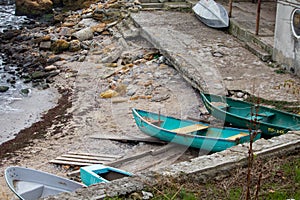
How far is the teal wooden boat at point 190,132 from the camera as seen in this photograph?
32.2ft

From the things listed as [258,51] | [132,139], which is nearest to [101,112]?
[132,139]

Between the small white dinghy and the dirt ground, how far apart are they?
1.34 meters

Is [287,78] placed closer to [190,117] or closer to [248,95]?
[248,95]

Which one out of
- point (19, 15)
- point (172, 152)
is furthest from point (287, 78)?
point (19, 15)

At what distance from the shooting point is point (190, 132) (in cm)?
1052

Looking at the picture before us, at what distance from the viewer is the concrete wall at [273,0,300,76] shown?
42.4ft

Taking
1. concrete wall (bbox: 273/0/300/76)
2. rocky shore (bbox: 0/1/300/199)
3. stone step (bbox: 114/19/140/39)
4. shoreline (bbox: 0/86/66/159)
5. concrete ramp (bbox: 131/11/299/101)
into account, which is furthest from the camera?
stone step (bbox: 114/19/140/39)

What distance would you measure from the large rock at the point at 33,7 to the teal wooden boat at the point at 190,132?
16.5m

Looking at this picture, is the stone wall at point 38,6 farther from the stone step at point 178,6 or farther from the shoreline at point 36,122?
the shoreline at point 36,122

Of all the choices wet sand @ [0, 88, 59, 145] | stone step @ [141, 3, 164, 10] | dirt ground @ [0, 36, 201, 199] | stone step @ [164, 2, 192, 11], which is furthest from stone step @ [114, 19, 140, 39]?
wet sand @ [0, 88, 59, 145]

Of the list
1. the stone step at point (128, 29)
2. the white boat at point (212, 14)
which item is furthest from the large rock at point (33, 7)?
the white boat at point (212, 14)

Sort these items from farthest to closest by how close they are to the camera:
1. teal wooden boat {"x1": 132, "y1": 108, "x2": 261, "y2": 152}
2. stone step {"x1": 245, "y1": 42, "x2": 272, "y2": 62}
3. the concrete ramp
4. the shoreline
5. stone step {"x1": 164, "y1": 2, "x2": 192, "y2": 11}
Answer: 1. stone step {"x1": 164, "y1": 2, "x2": 192, "y2": 11}
2. stone step {"x1": 245, "y1": 42, "x2": 272, "y2": 62}
3. the concrete ramp
4. the shoreline
5. teal wooden boat {"x1": 132, "y1": 108, "x2": 261, "y2": 152}

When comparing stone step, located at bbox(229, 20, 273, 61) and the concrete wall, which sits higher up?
the concrete wall

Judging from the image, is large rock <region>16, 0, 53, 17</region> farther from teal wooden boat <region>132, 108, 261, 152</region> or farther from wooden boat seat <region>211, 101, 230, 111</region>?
wooden boat seat <region>211, 101, 230, 111</region>
